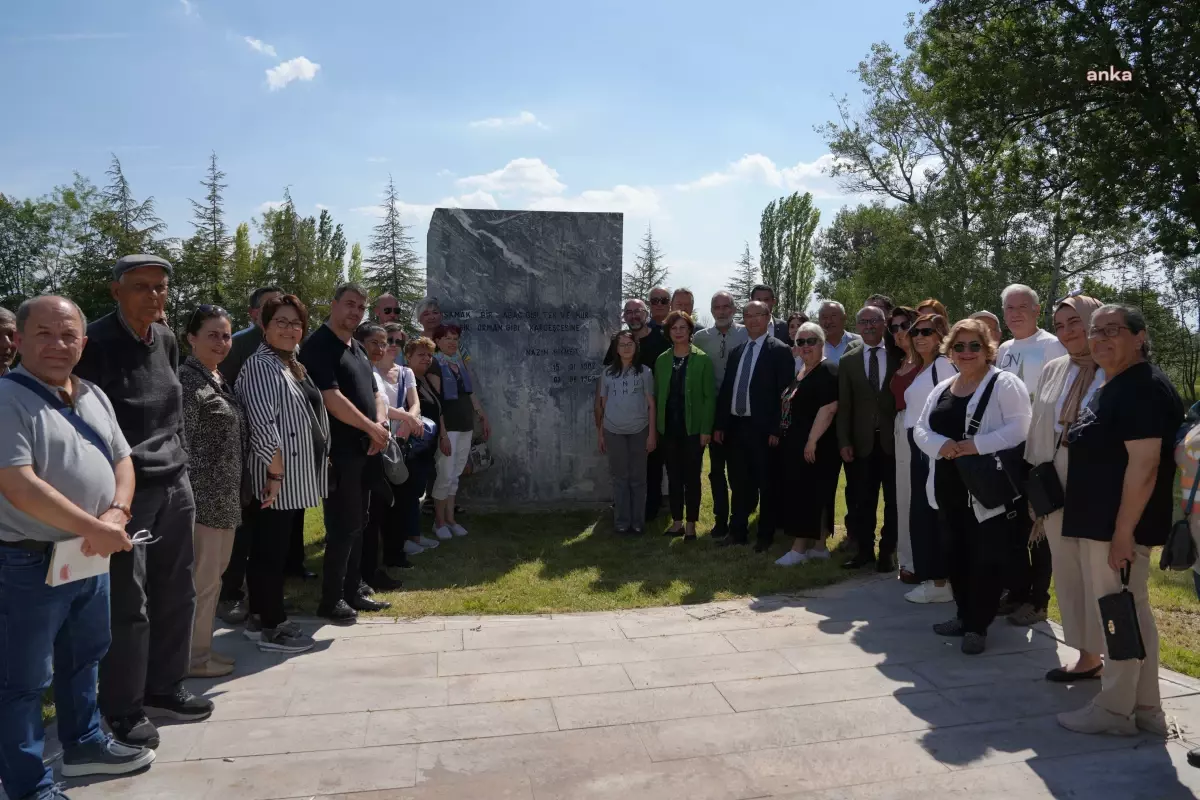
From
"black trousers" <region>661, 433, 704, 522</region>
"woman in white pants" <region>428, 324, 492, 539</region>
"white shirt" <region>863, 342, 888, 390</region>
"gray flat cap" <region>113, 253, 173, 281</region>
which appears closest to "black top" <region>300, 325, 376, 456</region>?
"gray flat cap" <region>113, 253, 173, 281</region>

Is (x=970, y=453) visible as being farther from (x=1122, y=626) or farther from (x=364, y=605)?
(x=364, y=605)

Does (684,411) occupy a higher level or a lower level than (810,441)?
higher

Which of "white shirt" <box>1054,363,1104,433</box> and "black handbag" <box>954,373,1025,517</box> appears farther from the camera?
"black handbag" <box>954,373,1025,517</box>

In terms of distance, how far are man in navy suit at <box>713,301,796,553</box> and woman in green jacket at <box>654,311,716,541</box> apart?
0.79 feet

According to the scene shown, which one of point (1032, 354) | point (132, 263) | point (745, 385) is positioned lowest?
point (745, 385)

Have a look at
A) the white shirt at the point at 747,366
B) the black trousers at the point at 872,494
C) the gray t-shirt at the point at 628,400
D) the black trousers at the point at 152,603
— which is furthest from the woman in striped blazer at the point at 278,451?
the black trousers at the point at 872,494

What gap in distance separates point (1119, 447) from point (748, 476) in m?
3.59

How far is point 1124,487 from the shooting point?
10.6 ft

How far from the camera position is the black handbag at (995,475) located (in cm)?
407

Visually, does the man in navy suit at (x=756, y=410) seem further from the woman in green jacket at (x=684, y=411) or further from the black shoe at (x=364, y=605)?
the black shoe at (x=364, y=605)

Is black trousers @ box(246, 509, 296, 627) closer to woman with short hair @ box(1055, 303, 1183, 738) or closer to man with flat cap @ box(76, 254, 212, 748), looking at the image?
man with flat cap @ box(76, 254, 212, 748)

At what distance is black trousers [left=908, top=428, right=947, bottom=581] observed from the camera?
495 centimetres

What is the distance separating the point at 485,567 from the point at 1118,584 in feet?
13.8

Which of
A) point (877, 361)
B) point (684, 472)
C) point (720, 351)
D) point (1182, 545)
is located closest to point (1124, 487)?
point (1182, 545)
